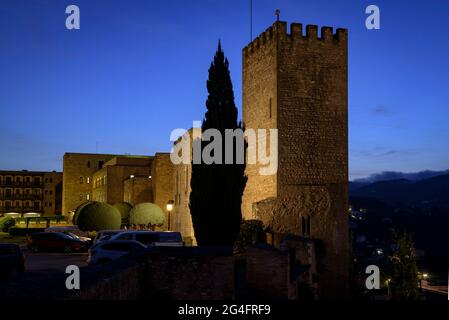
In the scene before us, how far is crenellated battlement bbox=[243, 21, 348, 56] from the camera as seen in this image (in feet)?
109

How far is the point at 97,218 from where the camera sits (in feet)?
130

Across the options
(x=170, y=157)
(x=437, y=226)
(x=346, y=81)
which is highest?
(x=346, y=81)

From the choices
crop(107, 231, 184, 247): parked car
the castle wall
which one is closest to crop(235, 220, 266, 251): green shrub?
crop(107, 231, 184, 247): parked car

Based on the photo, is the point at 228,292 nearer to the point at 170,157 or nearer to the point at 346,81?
the point at 346,81

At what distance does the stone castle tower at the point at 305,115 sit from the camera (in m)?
31.0

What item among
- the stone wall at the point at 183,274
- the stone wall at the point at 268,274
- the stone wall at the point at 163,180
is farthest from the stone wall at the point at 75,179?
the stone wall at the point at 183,274

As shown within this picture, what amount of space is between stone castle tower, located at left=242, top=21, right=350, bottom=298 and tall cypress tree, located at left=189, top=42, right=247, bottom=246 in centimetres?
688

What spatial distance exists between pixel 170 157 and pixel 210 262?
29438 millimetres

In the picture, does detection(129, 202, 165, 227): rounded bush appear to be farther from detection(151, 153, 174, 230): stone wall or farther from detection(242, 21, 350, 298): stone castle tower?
detection(242, 21, 350, 298): stone castle tower

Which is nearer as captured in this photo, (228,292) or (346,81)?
(228,292)

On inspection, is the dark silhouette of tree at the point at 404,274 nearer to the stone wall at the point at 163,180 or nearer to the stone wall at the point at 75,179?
the stone wall at the point at 163,180

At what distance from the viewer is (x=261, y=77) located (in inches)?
1367

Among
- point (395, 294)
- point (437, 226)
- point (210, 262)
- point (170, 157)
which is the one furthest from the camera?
point (437, 226)
